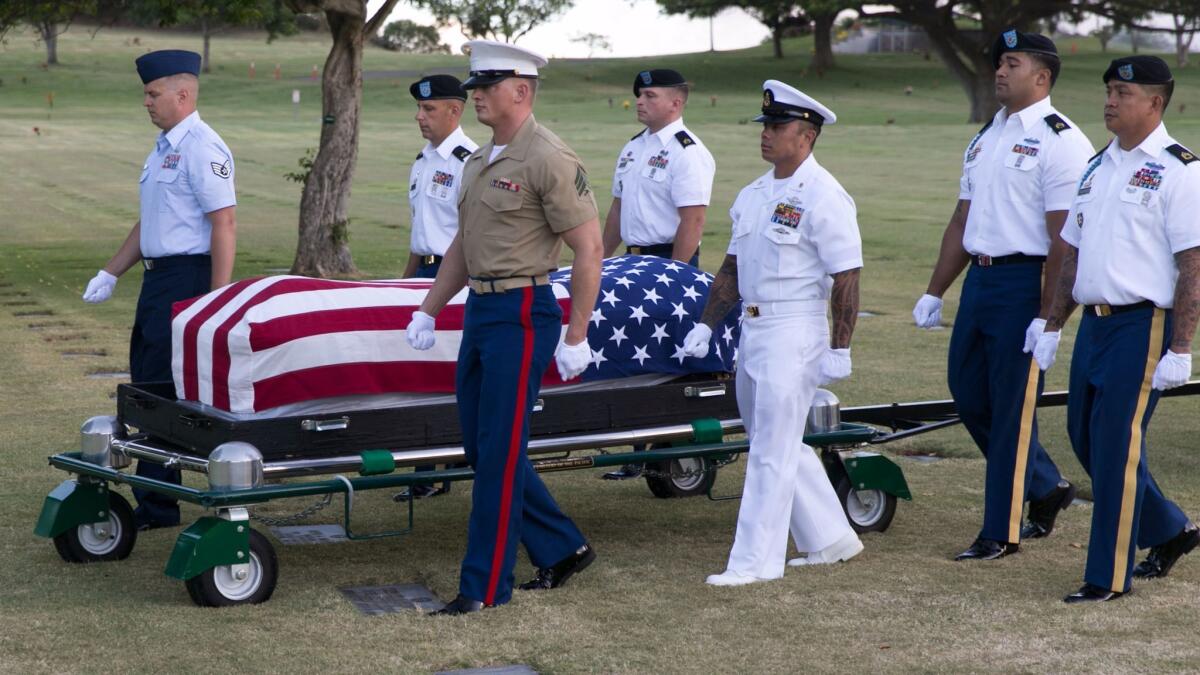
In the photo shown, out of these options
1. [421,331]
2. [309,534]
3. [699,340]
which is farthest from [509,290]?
[309,534]

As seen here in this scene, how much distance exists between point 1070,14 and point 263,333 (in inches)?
1937

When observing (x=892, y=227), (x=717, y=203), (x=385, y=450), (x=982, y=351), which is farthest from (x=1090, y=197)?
(x=717, y=203)

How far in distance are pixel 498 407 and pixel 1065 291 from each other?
6.16 feet

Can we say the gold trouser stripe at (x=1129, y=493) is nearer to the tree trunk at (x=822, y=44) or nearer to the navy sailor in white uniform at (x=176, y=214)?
the navy sailor in white uniform at (x=176, y=214)

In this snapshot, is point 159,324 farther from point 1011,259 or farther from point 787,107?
point 1011,259

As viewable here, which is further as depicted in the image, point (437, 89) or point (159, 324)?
point (437, 89)

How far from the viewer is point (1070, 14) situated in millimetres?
51000

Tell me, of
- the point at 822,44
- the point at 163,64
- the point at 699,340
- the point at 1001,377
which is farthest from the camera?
the point at 822,44

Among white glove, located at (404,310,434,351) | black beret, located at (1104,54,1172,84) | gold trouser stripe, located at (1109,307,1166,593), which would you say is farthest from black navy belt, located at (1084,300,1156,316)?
white glove, located at (404,310,434,351)

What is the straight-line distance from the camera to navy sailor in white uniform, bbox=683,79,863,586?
546 centimetres

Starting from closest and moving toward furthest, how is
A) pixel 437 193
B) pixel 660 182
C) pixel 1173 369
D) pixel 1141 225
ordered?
pixel 1173 369 → pixel 1141 225 → pixel 437 193 → pixel 660 182

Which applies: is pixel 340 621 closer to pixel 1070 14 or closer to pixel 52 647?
pixel 52 647

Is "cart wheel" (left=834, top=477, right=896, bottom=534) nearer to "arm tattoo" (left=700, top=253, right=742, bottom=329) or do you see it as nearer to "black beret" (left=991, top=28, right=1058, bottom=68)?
"arm tattoo" (left=700, top=253, right=742, bottom=329)

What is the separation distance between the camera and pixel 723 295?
19.3 ft
